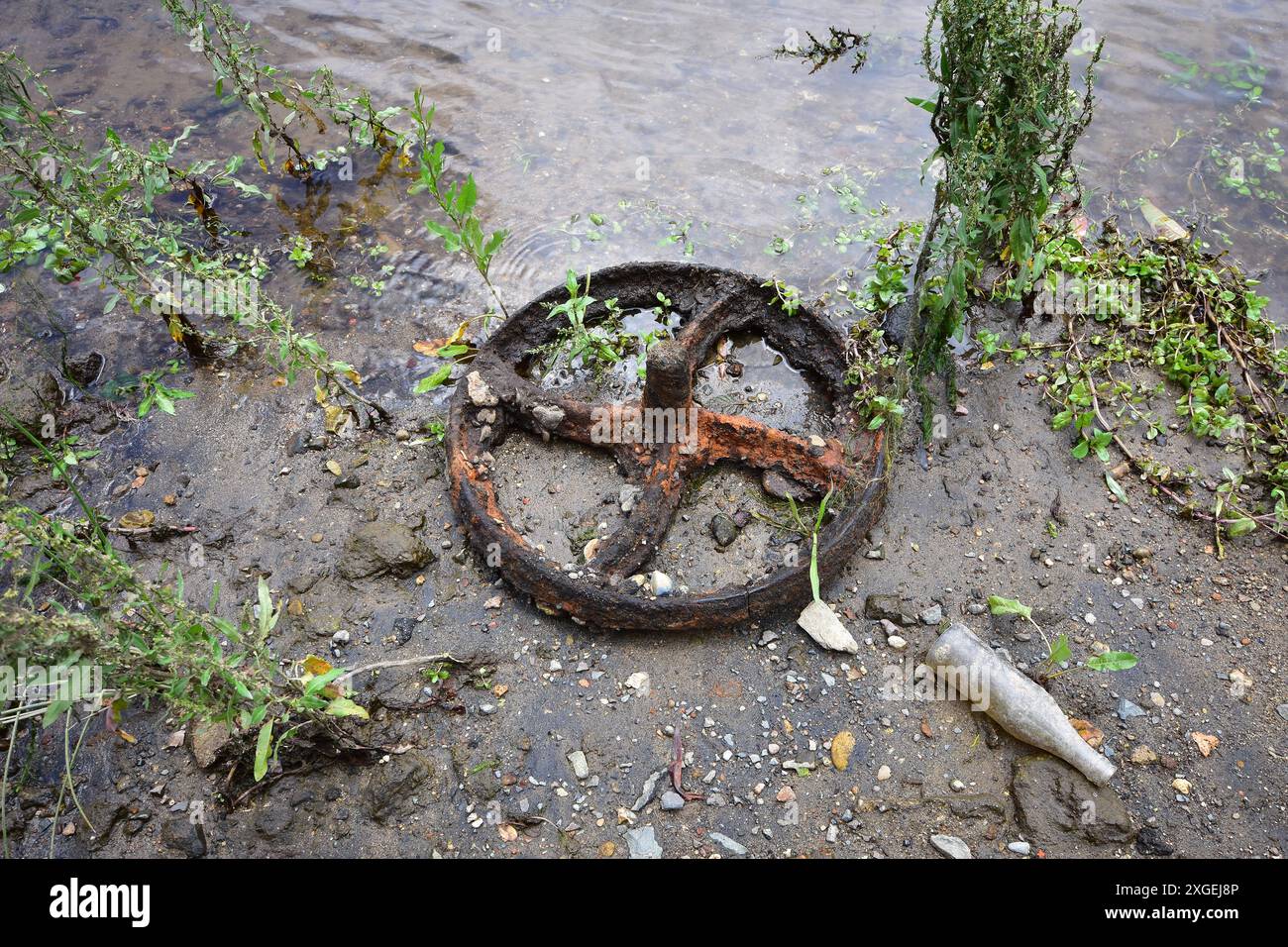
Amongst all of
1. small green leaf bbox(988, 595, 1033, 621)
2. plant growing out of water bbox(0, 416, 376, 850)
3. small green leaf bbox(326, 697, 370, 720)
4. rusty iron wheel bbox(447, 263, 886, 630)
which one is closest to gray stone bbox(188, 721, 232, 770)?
plant growing out of water bbox(0, 416, 376, 850)

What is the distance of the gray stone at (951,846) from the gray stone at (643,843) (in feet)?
3.03

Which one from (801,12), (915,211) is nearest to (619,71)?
(801,12)

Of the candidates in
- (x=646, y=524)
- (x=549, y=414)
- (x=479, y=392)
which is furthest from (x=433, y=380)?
(x=646, y=524)

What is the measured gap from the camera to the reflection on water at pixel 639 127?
4762mm

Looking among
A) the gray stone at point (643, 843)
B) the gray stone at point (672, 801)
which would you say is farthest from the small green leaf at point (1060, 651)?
the gray stone at point (643, 843)

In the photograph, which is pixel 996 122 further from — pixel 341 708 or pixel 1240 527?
pixel 341 708

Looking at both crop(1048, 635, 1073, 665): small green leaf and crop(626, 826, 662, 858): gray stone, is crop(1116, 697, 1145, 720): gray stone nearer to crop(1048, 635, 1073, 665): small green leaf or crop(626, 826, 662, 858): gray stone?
crop(1048, 635, 1073, 665): small green leaf

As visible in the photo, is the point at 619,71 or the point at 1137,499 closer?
the point at 1137,499

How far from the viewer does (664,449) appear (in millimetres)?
3457

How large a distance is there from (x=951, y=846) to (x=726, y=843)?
29.2 inches

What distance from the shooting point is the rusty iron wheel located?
3.14 meters

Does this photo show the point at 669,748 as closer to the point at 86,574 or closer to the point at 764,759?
the point at 764,759

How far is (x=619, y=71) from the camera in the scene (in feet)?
19.4

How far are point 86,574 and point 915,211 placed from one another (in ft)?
14.7
